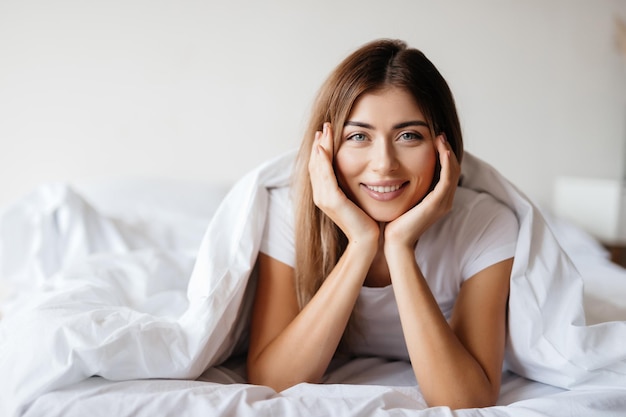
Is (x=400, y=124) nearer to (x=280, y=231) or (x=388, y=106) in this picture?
(x=388, y=106)

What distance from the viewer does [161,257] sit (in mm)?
1638

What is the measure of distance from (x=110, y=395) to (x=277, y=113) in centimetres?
190

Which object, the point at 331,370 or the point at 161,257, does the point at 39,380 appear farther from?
the point at 161,257

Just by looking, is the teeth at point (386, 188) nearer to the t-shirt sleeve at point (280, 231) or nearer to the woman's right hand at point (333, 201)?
the woman's right hand at point (333, 201)

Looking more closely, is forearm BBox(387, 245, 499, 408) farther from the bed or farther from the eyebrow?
the eyebrow

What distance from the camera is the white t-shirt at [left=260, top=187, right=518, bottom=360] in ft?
4.09

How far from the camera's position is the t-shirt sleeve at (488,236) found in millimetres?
1213

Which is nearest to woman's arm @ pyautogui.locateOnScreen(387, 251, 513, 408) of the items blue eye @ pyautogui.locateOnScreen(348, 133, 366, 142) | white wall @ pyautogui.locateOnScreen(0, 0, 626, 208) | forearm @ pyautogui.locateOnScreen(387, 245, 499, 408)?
forearm @ pyautogui.locateOnScreen(387, 245, 499, 408)

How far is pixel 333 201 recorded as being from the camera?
3.84 feet

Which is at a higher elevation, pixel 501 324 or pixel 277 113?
pixel 277 113

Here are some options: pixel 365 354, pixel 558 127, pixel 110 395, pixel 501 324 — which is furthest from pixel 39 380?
pixel 558 127

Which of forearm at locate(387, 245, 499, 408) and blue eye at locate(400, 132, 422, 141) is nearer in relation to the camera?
forearm at locate(387, 245, 499, 408)

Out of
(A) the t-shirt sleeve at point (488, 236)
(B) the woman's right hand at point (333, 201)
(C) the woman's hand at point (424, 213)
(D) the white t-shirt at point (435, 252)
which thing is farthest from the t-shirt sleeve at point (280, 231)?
(A) the t-shirt sleeve at point (488, 236)

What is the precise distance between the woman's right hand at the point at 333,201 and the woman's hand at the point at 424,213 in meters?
0.04
